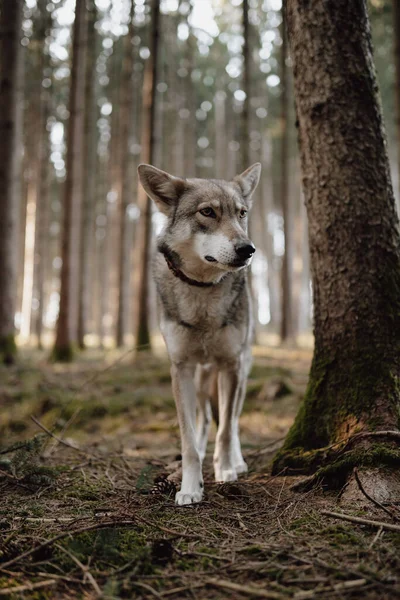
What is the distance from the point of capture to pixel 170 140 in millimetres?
27781

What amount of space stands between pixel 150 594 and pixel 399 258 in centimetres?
273

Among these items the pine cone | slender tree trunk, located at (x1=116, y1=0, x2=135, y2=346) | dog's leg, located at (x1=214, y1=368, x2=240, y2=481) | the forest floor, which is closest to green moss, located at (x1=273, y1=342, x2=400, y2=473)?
the forest floor

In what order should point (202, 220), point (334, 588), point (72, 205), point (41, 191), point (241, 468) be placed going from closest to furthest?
point (334, 588) → point (202, 220) → point (241, 468) → point (72, 205) → point (41, 191)

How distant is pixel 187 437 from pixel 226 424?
0.57 meters

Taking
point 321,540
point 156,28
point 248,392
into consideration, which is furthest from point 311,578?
point 156,28

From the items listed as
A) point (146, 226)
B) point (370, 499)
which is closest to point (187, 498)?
point (370, 499)

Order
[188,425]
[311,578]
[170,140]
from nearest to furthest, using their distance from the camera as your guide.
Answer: [311,578] → [188,425] → [170,140]

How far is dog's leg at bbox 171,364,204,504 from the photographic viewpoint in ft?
11.1

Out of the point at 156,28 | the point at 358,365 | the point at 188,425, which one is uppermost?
the point at 156,28

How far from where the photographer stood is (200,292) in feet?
13.0

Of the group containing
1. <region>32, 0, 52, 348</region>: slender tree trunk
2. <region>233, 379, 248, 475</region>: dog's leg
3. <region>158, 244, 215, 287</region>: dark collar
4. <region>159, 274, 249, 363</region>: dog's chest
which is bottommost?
<region>233, 379, 248, 475</region>: dog's leg

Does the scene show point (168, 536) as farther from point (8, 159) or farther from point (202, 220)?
point (8, 159)

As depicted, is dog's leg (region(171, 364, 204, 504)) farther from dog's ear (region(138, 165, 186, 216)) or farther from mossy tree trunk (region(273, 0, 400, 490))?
dog's ear (region(138, 165, 186, 216))

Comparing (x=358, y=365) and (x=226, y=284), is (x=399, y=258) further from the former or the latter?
(x=226, y=284)
